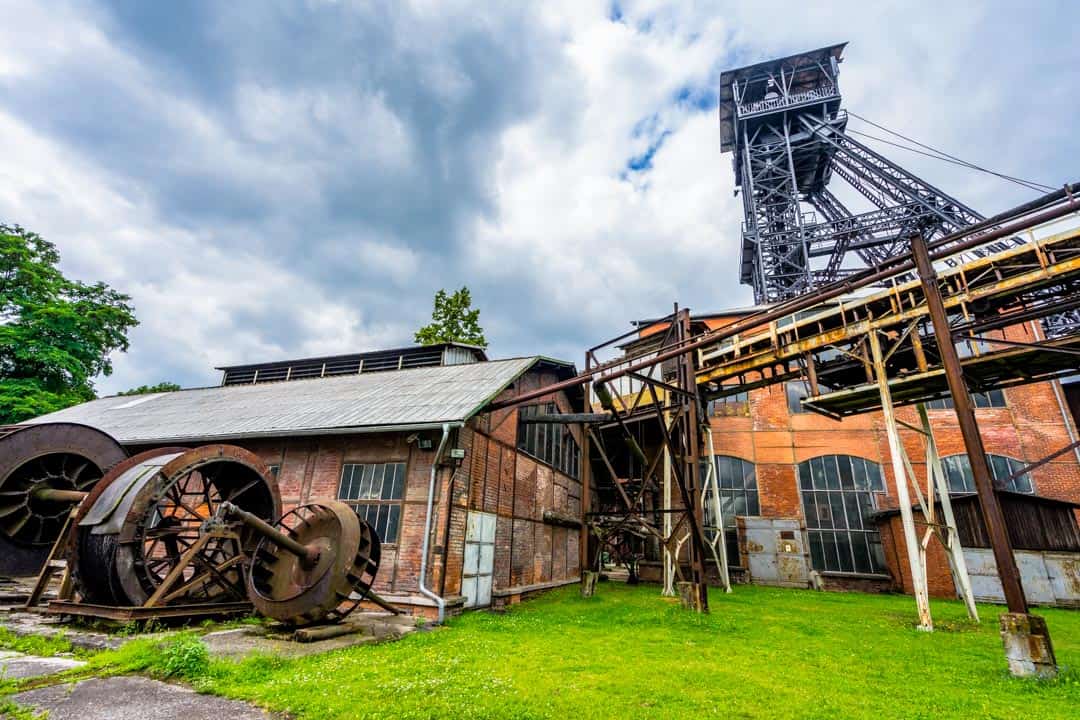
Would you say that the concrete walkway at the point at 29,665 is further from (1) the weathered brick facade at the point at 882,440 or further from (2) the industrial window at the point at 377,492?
(1) the weathered brick facade at the point at 882,440

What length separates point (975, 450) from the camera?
579 cm

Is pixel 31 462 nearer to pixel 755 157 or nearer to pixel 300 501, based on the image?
pixel 300 501

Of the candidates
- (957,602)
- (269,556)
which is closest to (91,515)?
(269,556)

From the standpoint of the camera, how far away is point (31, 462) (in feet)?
31.3

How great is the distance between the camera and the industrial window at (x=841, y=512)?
16641mm

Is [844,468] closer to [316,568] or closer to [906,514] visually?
[906,514]

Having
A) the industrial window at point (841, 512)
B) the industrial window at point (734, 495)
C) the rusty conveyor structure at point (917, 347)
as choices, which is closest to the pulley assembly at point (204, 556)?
the rusty conveyor structure at point (917, 347)

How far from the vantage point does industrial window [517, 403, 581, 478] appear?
1311 centimetres

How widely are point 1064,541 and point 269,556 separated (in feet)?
67.0

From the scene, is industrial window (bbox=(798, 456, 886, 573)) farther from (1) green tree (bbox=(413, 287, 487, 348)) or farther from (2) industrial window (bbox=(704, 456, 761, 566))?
(1) green tree (bbox=(413, 287, 487, 348))

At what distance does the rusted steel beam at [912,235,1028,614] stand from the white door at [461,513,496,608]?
26.8ft

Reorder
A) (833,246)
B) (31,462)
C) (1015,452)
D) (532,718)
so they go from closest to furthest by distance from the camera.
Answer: (532,718) → (31,462) → (1015,452) → (833,246)

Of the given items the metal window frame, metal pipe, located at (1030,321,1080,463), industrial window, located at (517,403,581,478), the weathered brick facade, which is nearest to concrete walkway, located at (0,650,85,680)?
the metal window frame

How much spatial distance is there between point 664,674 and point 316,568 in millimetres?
5075
